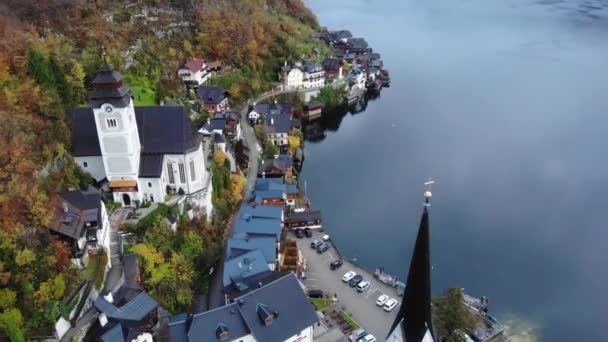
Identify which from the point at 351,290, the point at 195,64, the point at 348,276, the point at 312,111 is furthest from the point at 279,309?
the point at 312,111

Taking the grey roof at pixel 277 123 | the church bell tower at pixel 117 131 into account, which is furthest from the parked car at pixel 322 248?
the grey roof at pixel 277 123

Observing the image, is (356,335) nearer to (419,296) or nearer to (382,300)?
(382,300)

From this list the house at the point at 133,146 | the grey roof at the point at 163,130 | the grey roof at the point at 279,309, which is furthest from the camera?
the grey roof at the point at 163,130

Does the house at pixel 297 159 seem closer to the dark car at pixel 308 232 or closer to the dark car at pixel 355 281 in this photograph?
the dark car at pixel 308 232

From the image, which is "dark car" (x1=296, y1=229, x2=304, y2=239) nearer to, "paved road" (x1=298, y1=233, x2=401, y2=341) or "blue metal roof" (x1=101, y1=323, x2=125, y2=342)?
"paved road" (x1=298, y1=233, x2=401, y2=341)

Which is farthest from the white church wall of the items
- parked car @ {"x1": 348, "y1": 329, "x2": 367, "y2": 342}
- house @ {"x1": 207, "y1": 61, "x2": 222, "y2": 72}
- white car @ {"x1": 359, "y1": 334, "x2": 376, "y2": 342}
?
house @ {"x1": 207, "y1": 61, "x2": 222, "y2": 72}

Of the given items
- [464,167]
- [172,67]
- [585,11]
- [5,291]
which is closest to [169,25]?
[172,67]
